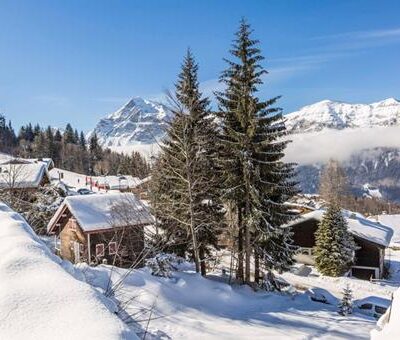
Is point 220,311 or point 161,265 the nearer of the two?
point 220,311

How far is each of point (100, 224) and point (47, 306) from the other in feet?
84.1

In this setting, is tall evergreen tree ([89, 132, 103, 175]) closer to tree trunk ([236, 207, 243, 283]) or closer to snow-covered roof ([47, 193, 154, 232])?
Result: snow-covered roof ([47, 193, 154, 232])

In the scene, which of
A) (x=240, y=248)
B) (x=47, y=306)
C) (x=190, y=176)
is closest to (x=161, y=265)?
(x=190, y=176)

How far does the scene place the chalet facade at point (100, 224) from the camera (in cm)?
2586

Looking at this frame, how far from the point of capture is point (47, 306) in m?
2.90

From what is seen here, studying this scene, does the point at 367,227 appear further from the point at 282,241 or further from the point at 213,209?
the point at 213,209

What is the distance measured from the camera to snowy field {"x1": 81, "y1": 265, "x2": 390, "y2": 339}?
13.5 m

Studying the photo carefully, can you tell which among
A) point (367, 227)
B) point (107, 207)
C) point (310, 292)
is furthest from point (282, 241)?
point (367, 227)

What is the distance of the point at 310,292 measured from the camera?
25359mm

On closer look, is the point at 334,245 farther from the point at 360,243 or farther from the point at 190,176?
the point at 190,176

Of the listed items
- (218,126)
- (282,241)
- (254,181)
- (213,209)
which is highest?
(218,126)

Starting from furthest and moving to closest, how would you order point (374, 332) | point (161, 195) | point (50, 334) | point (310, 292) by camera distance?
point (310, 292) < point (161, 195) < point (374, 332) < point (50, 334)

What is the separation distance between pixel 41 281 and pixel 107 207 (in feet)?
86.6

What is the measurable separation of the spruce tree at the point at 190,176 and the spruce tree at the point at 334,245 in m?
16.3
